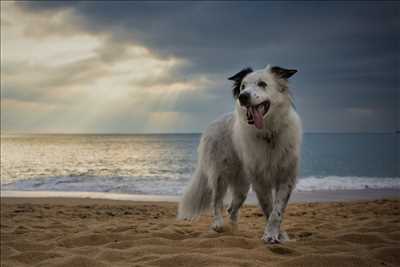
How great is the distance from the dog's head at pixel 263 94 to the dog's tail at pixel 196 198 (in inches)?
74.2

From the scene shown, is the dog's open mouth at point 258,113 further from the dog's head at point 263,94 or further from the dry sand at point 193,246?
the dry sand at point 193,246

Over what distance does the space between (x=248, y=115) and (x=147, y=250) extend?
159 centimetres

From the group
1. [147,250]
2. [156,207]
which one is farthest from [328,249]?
[156,207]

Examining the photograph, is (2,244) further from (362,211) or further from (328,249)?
(362,211)

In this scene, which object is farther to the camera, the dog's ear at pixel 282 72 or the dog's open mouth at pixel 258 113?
the dog's ear at pixel 282 72

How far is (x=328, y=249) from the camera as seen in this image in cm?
355

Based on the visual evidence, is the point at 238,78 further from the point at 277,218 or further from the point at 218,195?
the point at 218,195

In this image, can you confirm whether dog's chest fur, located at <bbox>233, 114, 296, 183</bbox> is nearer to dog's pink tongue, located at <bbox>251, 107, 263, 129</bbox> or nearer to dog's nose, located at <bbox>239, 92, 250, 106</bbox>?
dog's pink tongue, located at <bbox>251, 107, 263, 129</bbox>

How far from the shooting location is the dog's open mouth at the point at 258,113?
3.84 metres

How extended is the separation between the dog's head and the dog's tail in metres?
1.88

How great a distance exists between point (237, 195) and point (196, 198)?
666mm

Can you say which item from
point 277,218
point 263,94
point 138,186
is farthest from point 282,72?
point 138,186

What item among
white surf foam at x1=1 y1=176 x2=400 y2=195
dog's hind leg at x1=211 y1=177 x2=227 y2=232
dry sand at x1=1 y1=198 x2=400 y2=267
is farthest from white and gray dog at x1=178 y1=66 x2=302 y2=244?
white surf foam at x1=1 y1=176 x2=400 y2=195

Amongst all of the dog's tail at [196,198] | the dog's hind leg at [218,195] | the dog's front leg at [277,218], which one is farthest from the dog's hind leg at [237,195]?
the dog's front leg at [277,218]
